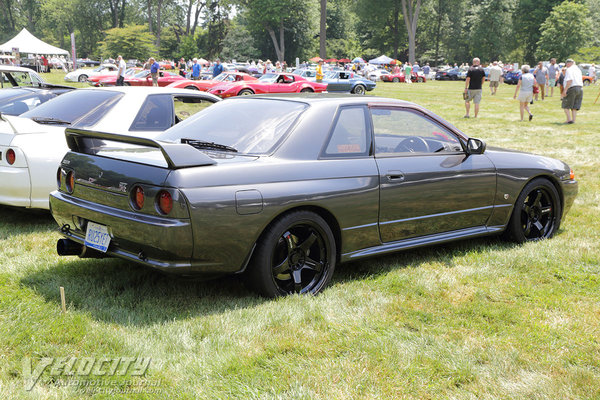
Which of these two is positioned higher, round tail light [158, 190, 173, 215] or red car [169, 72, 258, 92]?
round tail light [158, 190, 173, 215]

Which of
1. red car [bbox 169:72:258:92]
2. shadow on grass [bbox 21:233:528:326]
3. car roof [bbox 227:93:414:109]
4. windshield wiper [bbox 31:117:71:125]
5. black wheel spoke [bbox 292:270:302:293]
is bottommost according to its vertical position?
shadow on grass [bbox 21:233:528:326]

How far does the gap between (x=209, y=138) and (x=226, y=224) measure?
0.95 metres

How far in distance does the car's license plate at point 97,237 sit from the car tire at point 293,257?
36.3 inches

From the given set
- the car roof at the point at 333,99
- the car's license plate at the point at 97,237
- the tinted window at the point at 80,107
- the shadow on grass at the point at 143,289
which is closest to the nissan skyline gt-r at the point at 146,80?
the tinted window at the point at 80,107

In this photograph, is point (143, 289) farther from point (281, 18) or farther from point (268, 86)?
Result: point (281, 18)

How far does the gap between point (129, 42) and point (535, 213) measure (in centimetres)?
5873

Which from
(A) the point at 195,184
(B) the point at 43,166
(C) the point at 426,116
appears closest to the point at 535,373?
(A) the point at 195,184

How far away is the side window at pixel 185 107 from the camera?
254 inches

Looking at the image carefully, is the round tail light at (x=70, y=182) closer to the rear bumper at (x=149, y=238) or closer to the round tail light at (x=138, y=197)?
the rear bumper at (x=149, y=238)

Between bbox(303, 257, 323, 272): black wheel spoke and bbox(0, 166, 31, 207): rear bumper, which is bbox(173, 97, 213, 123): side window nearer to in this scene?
bbox(0, 166, 31, 207): rear bumper

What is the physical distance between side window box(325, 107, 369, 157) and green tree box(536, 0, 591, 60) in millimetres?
68678

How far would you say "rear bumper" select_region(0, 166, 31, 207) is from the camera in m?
5.50

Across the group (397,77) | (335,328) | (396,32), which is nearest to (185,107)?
(335,328)

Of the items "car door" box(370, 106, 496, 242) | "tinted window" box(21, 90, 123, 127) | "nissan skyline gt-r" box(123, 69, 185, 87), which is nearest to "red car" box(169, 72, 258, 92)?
"nissan skyline gt-r" box(123, 69, 185, 87)
